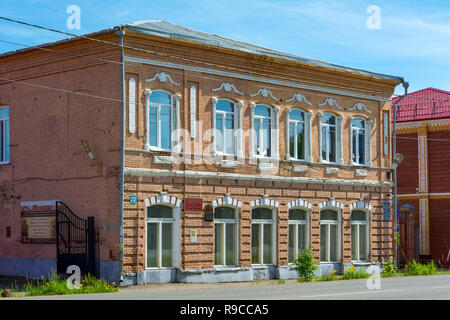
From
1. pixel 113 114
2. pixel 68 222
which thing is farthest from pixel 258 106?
pixel 68 222

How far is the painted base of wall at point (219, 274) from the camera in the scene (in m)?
25.0

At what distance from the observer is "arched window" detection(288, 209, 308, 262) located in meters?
30.1

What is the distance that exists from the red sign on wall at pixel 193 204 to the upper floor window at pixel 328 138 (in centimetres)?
647

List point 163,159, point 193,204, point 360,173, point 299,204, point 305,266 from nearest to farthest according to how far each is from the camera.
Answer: point 163,159 → point 193,204 → point 305,266 → point 299,204 → point 360,173

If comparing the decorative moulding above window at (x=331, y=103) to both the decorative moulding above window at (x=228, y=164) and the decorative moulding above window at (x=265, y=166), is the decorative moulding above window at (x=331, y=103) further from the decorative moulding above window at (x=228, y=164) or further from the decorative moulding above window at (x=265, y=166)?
the decorative moulding above window at (x=228, y=164)

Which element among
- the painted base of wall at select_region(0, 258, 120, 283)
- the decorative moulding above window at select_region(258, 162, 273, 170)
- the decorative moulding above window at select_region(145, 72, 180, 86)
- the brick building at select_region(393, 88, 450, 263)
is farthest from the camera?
the brick building at select_region(393, 88, 450, 263)

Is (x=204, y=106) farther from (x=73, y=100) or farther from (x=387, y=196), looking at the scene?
(x=387, y=196)

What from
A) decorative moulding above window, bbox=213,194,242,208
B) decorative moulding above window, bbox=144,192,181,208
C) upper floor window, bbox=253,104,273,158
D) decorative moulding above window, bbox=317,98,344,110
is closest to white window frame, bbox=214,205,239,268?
decorative moulding above window, bbox=213,194,242,208

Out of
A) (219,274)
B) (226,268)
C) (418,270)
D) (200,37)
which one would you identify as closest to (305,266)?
(226,268)

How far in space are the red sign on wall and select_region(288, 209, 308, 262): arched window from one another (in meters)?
4.56

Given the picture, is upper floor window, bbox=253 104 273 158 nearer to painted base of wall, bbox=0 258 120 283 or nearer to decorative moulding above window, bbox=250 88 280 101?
decorative moulding above window, bbox=250 88 280 101

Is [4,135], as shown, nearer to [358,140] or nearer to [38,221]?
[38,221]

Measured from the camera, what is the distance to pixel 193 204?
26.6 meters

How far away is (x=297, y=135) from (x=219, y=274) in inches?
251
